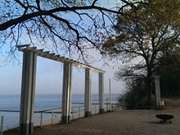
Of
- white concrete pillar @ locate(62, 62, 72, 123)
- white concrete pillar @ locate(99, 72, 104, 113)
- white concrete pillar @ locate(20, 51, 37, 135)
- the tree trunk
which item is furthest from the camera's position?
the tree trunk

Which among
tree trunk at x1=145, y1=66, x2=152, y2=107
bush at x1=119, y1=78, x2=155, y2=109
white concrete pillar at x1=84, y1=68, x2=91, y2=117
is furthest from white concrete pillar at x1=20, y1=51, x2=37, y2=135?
bush at x1=119, y1=78, x2=155, y2=109

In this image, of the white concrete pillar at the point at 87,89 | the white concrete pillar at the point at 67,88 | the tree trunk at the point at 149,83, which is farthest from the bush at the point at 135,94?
the white concrete pillar at the point at 67,88

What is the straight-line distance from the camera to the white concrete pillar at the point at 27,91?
17359 mm

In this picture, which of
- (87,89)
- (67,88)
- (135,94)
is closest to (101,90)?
(87,89)

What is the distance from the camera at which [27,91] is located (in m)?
17.6

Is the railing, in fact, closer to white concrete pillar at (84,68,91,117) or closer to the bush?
white concrete pillar at (84,68,91,117)

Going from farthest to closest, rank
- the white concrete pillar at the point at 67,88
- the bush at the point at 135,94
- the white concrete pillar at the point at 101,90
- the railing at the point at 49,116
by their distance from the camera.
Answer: the bush at the point at 135,94 < the white concrete pillar at the point at 101,90 < the white concrete pillar at the point at 67,88 < the railing at the point at 49,116

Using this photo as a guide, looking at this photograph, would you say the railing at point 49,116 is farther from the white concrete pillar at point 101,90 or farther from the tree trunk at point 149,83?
the tree trunk at point 149,83

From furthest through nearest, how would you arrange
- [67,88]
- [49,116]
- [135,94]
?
[135,94] → [67,88] → [49,116]

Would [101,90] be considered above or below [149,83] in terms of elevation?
below

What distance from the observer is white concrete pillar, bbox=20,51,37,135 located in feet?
57.0

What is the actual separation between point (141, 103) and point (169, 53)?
5.83m

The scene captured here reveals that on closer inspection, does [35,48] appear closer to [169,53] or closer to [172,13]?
[172,13]

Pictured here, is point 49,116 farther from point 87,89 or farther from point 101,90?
point 101,90
